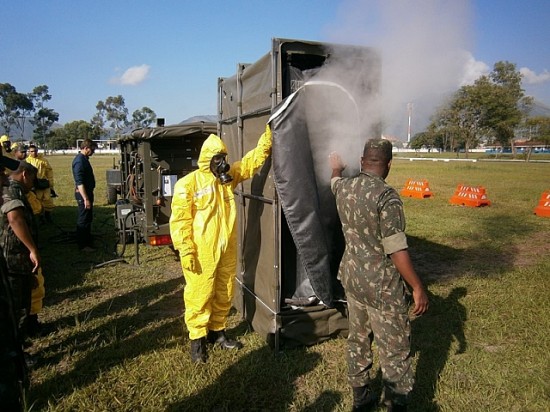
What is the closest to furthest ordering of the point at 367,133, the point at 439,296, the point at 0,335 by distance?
1. the point at 0,335
2. the point at 367,133
3. the point at 439,296

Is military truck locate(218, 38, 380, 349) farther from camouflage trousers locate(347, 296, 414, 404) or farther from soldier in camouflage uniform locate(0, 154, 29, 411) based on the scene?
soldier in camouflage uniform locate(0, 154, 29, 411)

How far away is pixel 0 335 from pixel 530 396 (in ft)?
12.0

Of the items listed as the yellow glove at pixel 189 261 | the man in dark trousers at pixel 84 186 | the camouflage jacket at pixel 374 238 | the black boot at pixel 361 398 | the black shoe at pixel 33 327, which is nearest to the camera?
the camouflage jacket at pixel 374 238

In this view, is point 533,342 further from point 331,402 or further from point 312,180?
point 312,180

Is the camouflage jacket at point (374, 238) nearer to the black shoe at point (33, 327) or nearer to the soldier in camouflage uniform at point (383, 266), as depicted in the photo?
the soldier in camouflage uniform at point (383, 266)

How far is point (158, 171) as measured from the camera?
23.0 feet

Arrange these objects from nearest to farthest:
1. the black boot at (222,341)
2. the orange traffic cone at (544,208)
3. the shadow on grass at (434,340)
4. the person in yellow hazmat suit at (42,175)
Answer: the shadow on grass at (434,340) < the black boot at (222,341) < the person in yellow hazmat suit at (42,175) < the orange traffic cone at (544,208)

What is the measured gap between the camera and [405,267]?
95.3 inches

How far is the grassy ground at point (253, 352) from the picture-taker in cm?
305

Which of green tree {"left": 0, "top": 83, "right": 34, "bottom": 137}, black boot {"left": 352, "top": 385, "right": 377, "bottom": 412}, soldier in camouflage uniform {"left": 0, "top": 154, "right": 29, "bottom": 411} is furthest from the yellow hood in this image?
green tree {"left": 0, "top": 83, "right": 34, "bottom": 137}

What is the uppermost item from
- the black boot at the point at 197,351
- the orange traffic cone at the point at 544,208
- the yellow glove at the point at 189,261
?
the yellow glove at the point at 189,261

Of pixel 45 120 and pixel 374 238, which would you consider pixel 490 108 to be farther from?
pixel 45 120

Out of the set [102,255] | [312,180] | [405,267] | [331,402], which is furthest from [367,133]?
[102,255]

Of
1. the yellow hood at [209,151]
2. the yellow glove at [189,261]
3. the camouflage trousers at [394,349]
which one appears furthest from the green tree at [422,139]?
the camouflage trousers at [394,349]
